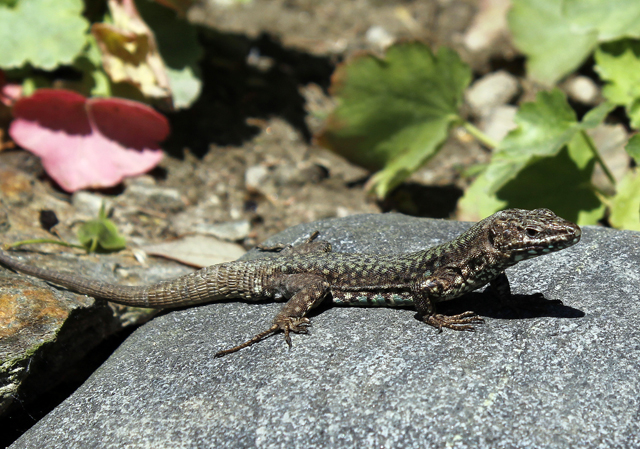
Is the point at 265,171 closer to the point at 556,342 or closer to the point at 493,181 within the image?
the point at 493,181

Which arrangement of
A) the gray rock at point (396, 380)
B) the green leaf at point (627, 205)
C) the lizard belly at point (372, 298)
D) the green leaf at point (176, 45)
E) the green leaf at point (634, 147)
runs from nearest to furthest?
the gray rock at point (396, 380) < the lizard belly at point (372, 298) < the green leaf at point (634, 147) < the green leaf at point (627, 205) < the green leaf at point (176, 45)

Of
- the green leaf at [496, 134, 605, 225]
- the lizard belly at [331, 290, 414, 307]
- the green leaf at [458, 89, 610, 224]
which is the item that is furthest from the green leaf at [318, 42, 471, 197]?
the lizard belly at [331, 290, 414, 307]

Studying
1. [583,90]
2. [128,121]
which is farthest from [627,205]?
[128,121]

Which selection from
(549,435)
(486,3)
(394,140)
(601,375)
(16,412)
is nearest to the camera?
(549,435)

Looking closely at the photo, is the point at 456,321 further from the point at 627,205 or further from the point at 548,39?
the point at 548,39

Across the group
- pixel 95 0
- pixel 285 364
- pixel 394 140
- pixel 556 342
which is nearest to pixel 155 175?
pixel 95 0

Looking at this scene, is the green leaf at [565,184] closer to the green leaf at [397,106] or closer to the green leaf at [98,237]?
the green leaf at [397,106]

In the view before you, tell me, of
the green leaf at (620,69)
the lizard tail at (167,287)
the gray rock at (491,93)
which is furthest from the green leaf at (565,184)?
the lizard tail at (167,287)
